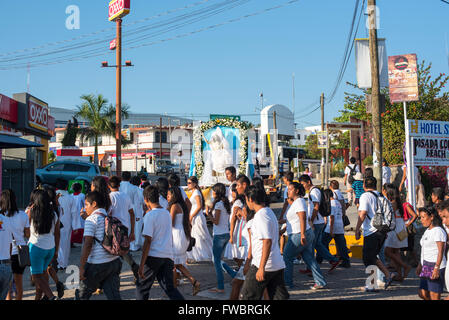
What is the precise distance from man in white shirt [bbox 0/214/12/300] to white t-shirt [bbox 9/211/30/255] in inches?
7.4

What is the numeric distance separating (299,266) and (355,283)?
1695 mm

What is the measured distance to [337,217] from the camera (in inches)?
370

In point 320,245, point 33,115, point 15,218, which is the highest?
point 33,115

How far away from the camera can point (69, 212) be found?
322 inches

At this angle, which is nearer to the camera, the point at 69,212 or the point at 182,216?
the point at 182,216

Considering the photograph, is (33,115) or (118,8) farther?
(118,8)

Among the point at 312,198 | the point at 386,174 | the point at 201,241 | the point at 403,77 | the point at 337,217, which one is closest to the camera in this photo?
the point at 312,198

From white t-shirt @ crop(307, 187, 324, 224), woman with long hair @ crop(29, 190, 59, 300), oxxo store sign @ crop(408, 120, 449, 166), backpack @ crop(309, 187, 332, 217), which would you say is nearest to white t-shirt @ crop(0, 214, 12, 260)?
woman with long hair @ crop(29, 190, 59, 300)

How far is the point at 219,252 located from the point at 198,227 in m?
1.22

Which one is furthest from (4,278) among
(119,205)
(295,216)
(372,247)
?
(372,247)

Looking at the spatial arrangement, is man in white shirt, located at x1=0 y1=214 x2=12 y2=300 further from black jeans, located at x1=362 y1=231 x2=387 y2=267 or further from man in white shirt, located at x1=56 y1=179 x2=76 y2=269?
black jeans, located at x1=362 y1=231 x2=387 y2=267

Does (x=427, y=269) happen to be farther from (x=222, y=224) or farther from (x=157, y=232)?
(x=157, y=232)
